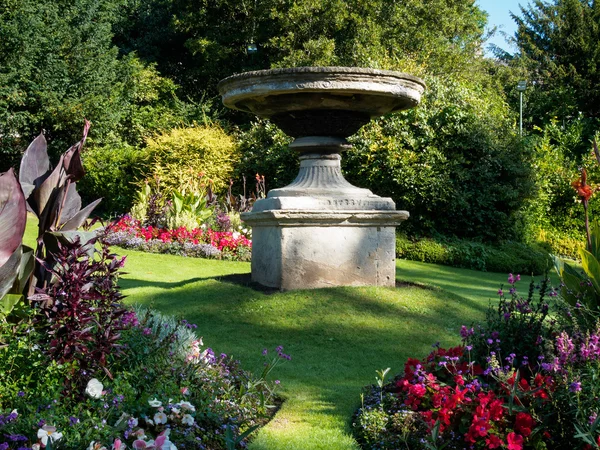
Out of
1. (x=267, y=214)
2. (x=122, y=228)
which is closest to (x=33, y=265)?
(x=267, y=214)

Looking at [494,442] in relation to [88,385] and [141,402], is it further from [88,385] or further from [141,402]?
[88,385]

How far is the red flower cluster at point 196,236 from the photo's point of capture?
12.6 meters

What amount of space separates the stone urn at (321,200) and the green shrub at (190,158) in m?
9.19

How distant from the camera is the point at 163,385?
3.79 meters

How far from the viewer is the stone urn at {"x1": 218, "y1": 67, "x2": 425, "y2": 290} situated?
751cm

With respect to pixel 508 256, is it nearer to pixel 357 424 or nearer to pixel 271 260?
pixel 271 260

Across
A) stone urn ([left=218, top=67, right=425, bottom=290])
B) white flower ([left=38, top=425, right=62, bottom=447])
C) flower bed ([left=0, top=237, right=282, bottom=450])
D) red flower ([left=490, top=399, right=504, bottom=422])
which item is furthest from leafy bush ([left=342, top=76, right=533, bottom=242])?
white flower ([left=38, top=425, right=62, bottom=447])

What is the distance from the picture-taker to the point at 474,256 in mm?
13469

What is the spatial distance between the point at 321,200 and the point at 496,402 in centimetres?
457

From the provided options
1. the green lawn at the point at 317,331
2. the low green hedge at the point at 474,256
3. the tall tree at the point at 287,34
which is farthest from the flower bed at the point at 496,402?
the tall tree at the point at 287,34

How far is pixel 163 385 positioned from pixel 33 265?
104 cm

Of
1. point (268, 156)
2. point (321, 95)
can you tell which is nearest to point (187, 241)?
point (268, 156)

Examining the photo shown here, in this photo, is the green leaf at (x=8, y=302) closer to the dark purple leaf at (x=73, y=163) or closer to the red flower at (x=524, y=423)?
the dark purple leaf at (x=73, y=163)

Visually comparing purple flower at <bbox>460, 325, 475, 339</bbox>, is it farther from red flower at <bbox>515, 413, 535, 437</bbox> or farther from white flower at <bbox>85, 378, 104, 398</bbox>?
white flower at <bbox>85, 378, 104, 398</bbox>
